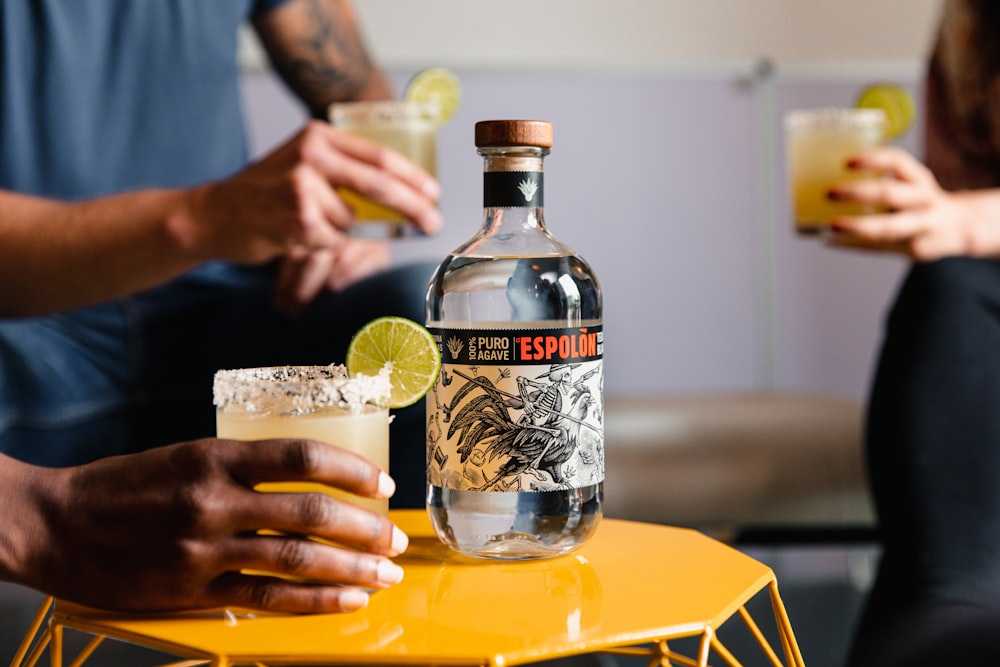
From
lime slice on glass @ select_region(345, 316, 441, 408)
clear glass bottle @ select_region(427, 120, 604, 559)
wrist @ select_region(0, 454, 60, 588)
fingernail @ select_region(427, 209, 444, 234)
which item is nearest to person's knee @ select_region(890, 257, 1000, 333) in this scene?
fingernail @ select_region(427, 209, 444, 234)

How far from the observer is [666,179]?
9.25ft

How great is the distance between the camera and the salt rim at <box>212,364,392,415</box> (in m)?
0.74

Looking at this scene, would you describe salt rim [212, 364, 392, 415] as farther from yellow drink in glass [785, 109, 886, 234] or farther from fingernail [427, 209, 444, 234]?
yellow drink in glass [785, 109, 886, 234]

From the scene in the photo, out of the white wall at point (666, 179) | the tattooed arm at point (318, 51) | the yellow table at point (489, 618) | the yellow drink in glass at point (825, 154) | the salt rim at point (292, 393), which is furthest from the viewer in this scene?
the white wall at point (666, 179)

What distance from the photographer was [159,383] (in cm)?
169

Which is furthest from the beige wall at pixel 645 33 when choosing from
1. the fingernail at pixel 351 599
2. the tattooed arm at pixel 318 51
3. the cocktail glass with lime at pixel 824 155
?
the fingernail at pixel 351 599

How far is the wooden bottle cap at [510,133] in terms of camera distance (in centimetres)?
78


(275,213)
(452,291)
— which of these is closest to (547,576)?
(452,291)

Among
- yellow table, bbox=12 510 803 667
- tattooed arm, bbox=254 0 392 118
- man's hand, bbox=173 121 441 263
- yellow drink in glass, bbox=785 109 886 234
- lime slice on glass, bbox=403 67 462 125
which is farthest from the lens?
tattooed arm, bbox=254 0 392 118

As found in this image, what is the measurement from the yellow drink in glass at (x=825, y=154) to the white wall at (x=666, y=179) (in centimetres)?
115

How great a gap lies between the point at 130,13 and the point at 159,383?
583mm

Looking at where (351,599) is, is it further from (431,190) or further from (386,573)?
(431,190)

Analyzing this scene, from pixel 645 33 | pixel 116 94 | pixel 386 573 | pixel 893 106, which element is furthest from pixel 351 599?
pixel 645 33

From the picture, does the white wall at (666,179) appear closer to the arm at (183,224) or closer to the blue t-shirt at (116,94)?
the blue t-shirt at (116,94)
